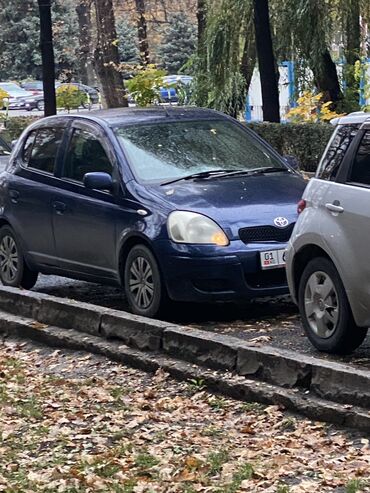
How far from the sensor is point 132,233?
9.36m

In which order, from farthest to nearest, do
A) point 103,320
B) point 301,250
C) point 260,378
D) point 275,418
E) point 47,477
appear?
point 103,320
point 301,250
point 260,378
point 275,418
point 47,477

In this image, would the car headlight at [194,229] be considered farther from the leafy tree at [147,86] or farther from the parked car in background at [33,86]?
the parked car in background at [33,86]

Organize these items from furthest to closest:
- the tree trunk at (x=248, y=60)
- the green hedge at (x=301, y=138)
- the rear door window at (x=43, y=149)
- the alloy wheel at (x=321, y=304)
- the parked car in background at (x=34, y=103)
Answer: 1. the parked car in background at (x=34, y=103)
2. the tree trunk at (x=248, y=60)
3. the green hedge at (x=301, y=138)
4. the rear door window at (x=43, y=149)
5. the alloy wheel at (x=321, y=304)

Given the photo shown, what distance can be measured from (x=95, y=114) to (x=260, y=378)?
4.30 m

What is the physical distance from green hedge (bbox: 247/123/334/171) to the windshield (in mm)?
9034

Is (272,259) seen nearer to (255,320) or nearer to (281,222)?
(281,222)

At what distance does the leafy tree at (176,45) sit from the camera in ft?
217

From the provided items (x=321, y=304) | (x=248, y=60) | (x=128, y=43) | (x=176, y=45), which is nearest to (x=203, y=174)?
(x=321, y=304)

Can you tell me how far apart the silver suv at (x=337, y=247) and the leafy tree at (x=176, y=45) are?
194 ft

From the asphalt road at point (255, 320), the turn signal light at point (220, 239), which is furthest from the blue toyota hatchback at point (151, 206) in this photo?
the asphalt road at point (255, 320)

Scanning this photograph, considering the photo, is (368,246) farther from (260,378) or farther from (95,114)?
(95,114)

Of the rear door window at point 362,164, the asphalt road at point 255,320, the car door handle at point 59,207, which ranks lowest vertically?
the asphalt road at point 255,320

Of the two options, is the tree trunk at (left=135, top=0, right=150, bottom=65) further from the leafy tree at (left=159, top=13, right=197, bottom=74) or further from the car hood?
the car hood

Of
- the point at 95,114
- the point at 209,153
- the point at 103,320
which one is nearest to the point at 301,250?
the point at 103,320
